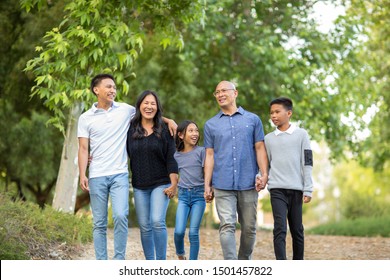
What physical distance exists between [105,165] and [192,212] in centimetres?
134

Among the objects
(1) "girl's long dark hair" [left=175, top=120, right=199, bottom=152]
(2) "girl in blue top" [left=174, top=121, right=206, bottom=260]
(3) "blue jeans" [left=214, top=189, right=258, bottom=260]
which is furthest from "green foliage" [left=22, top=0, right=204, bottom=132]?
(3) "blue jeans" [left=214, top=189, right=258, bottom=260]

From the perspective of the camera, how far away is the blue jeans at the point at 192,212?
27.4 feet

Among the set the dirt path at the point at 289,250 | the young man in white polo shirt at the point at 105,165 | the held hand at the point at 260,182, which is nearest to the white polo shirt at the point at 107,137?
the young man in white polo shirt at the point at 105,165

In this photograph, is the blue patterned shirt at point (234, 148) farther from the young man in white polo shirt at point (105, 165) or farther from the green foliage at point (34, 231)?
the green foliage at point (34, 231)

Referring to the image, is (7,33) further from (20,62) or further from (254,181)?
(254,181)

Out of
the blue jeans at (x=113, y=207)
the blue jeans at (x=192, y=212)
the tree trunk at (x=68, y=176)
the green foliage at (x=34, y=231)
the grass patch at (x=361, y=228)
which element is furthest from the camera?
the grass patch at (x=361, y=228)

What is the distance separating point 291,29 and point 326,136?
120 inches

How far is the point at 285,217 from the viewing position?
774 centimetres

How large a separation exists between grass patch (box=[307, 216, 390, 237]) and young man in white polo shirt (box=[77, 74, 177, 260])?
43.2 ft

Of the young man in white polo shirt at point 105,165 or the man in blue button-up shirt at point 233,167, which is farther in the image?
the man in blue button-up shirt at point 233,167

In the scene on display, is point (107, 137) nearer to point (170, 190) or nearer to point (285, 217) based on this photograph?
point (170, 190)

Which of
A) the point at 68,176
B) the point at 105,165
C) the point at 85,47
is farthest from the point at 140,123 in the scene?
the point at 68,176

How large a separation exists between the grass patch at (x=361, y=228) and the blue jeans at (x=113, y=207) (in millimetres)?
13174

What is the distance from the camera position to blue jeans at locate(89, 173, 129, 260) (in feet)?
24.7
